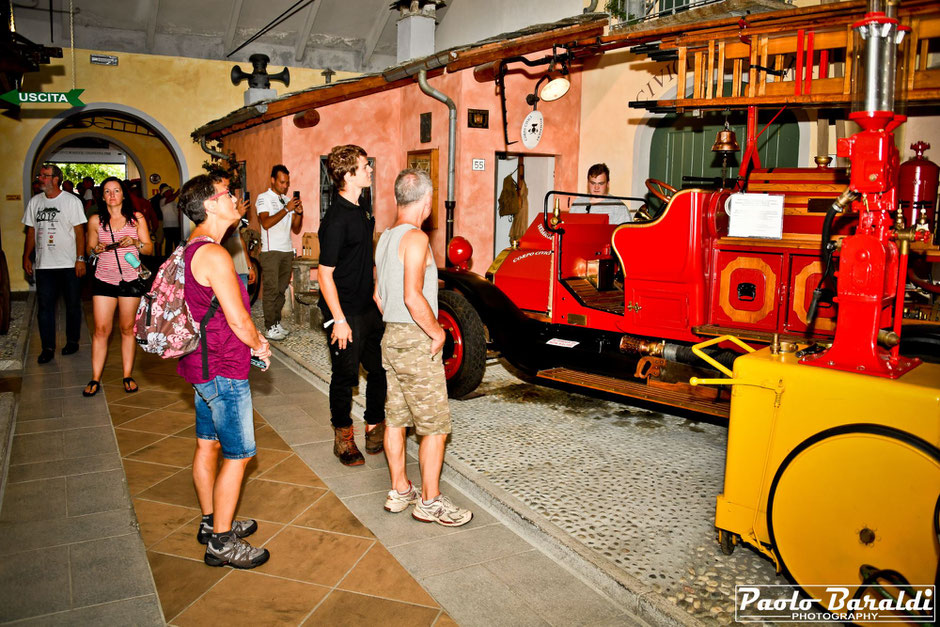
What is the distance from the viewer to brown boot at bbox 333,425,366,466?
4452 mm

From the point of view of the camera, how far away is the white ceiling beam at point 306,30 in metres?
14.8

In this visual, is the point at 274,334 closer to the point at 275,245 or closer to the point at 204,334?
the point at 275,245

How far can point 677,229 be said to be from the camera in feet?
15.2

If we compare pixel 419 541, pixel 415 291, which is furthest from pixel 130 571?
pixel 415 291

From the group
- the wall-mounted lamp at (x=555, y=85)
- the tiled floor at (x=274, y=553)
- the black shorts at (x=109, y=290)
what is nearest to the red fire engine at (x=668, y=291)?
the tiled floor at (x=274, y=553)

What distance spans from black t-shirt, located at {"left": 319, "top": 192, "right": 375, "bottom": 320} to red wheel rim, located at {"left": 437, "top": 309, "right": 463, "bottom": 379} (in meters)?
1.45

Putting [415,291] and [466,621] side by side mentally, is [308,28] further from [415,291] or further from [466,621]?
[466,621]

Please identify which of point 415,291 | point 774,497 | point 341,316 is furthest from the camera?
point 341,316

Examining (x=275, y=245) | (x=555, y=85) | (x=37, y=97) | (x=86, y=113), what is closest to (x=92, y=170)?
(x=86, y=113)

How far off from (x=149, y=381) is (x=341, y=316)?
343cm

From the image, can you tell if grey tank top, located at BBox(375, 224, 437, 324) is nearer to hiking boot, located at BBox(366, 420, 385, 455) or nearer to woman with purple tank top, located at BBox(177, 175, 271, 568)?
woman with purple tank top, located at BBox(177, 175, 271, 568)

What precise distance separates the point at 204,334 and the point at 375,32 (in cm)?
1419

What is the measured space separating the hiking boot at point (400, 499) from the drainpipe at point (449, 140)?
6429mm

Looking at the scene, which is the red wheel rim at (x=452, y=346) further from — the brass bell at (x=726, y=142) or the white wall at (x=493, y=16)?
the white wall at (x=493, y=16)
